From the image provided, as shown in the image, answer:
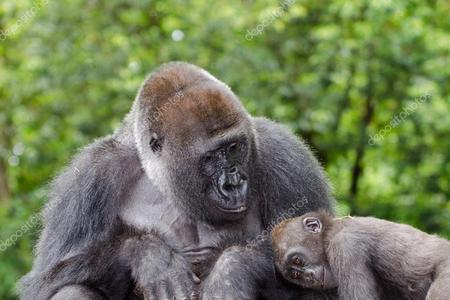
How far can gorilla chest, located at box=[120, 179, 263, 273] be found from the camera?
5.16 meters

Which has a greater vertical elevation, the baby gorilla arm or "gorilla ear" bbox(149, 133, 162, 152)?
"gorilla ear" bbox(149, 133, 162, 152)

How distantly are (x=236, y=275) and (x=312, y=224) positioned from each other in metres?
0.61

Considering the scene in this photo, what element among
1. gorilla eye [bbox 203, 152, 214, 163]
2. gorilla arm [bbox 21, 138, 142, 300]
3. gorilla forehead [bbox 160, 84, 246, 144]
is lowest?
gorilla arm [bbox 21, 138, 142, 300]

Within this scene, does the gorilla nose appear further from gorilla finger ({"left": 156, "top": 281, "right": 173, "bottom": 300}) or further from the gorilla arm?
the gorilla arm

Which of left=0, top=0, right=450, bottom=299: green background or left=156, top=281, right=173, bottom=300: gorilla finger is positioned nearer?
left=156, top=281, right=173, bottom=300: gorilla finger

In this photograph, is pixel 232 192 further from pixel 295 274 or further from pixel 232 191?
pixel 295 274

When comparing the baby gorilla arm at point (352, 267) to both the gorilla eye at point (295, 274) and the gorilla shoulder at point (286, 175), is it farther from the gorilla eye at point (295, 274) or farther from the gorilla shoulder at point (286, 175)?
the gorilla shoulder at point (286, 175)

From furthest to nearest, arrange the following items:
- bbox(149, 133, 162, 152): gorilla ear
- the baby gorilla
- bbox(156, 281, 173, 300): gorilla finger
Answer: bbox(149, 133, 162, 152): gorilla ear, bbox(156, 281, 173, 300): gorilla finger, the baby gorilla

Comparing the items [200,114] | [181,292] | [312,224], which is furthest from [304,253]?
[200,114]

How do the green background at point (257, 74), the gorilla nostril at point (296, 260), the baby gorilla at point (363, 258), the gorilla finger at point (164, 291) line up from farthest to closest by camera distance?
the green background at point (257, 74)
the gorilla nostril at point (296, 260)
the gorilla finger at point (164, 291)
the baby gorilla at point (363, 258)

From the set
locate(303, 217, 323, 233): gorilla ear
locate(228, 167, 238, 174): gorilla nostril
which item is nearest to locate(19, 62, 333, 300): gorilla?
locate(228, 167, 238, 174): gorilla nostril

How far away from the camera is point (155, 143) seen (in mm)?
5164

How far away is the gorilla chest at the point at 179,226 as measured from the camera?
5.16 m

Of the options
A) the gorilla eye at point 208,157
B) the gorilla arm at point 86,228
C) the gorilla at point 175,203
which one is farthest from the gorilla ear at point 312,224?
the gorilla arm at point 86,228
